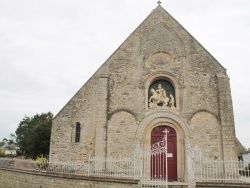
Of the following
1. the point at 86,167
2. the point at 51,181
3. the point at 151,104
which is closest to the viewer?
the point at 51,181

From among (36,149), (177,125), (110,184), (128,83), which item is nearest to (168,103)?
(177,125)

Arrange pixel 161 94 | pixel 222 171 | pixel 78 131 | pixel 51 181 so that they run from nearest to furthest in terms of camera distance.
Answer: pixel 51 181 < pixel 222 171 < pixel 78 131 < pixel 161 94

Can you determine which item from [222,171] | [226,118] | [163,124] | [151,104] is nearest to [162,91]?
[151,104]

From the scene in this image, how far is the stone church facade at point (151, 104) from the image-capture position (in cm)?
1528

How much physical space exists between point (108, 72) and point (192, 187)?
866 centimetres

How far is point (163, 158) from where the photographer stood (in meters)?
14.7

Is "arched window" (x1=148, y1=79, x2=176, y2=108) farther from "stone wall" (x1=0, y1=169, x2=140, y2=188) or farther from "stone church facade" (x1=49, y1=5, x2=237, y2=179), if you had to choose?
"stone wall" (x1=0, y1=169, x2=140, y2=188)

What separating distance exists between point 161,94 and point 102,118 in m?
3.80

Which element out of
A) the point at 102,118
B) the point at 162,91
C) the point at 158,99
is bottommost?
the point at 102,118

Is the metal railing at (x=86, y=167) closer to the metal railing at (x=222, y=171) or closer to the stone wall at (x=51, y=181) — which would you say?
the stone wall at (x=51, y=181)

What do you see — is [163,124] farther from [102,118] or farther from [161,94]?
[102,118]

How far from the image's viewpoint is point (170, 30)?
681 inches

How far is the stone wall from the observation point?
36.1 feet

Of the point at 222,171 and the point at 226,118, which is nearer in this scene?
the point at 222,171
